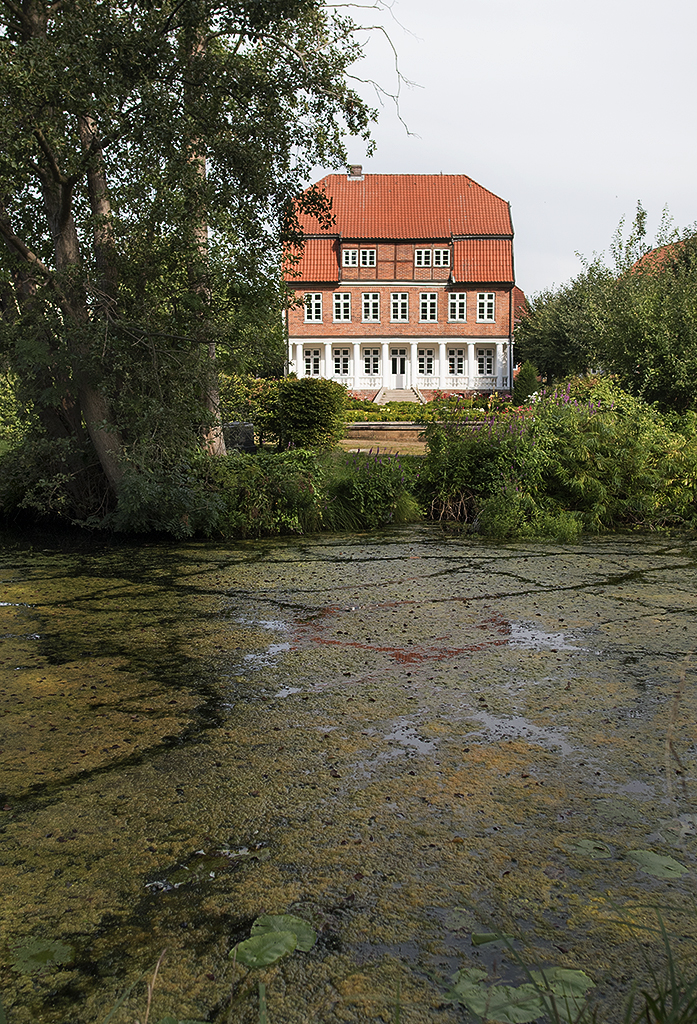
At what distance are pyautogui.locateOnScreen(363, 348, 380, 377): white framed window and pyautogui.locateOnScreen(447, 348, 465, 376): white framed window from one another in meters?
3.48

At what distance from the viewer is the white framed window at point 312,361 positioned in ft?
141

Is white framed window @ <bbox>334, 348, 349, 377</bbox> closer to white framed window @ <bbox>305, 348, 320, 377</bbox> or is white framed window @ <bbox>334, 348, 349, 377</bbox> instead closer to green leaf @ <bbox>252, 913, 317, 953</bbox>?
white framed window @ <bbox>305, 348, 320, 377</bbox>

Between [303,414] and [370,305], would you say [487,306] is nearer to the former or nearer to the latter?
[370,305]

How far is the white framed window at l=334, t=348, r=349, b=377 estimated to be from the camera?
141ft

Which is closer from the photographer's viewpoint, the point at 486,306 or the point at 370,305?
the point at 486,306

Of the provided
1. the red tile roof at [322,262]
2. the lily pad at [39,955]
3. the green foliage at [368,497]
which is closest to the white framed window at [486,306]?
the red tile roof at [322,262]

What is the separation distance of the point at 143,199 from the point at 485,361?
34507mm

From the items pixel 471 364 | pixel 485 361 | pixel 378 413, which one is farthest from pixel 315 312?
pixel 378 413

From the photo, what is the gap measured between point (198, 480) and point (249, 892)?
7.88 meters

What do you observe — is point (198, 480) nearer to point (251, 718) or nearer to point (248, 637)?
point (248, 637)

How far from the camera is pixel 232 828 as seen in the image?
294 cm

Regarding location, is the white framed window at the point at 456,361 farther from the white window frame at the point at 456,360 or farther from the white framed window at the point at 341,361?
the white framed window at the point at 341,361

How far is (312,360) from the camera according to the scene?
4319 cm

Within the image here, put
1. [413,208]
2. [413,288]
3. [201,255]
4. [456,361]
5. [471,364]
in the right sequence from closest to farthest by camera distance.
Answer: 1. [201,255]
2. [413,288]
3. [471,364]
4. [413,208]
5. [456,361]
